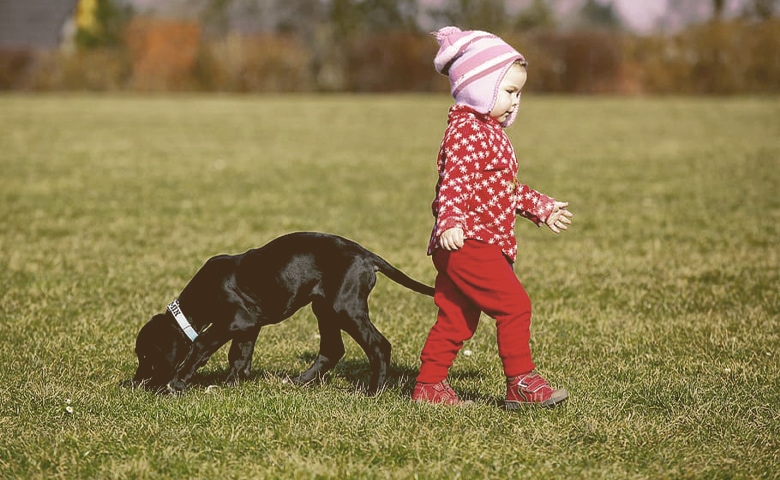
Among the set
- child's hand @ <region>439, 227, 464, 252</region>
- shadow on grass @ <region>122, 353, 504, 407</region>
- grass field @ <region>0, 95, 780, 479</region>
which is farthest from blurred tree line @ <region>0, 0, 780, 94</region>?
child's hand @ <region>439, 227, 464, 252</region>

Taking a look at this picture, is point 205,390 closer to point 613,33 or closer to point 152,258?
point 152,258

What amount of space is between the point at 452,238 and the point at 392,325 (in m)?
2.04

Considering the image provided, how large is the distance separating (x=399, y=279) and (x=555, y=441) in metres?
1.04

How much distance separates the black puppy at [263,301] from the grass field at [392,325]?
0.17m

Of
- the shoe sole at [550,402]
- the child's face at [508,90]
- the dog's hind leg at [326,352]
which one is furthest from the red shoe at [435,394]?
the child's face at [508,90]

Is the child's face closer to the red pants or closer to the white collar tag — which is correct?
the red pants

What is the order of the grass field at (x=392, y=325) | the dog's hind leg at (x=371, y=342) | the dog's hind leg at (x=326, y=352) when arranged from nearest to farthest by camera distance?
the grass field at (x=392, y=325), the dog's hind leg at (x=371, y=342), the dog's hind leg at (x=326, y=352)

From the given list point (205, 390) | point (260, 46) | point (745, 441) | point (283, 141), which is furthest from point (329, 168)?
point (260, 46)

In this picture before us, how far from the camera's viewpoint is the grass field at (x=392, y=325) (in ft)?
12.2

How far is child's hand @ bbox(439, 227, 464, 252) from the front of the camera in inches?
Answer: 155

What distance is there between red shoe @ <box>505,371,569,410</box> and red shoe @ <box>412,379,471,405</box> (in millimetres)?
242

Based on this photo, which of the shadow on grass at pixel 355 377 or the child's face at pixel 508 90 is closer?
the child's face at pixel 508 90

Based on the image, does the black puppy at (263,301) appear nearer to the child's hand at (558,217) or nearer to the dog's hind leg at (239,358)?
the dog's hind leg at (239,358)

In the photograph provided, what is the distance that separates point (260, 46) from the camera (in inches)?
1572
